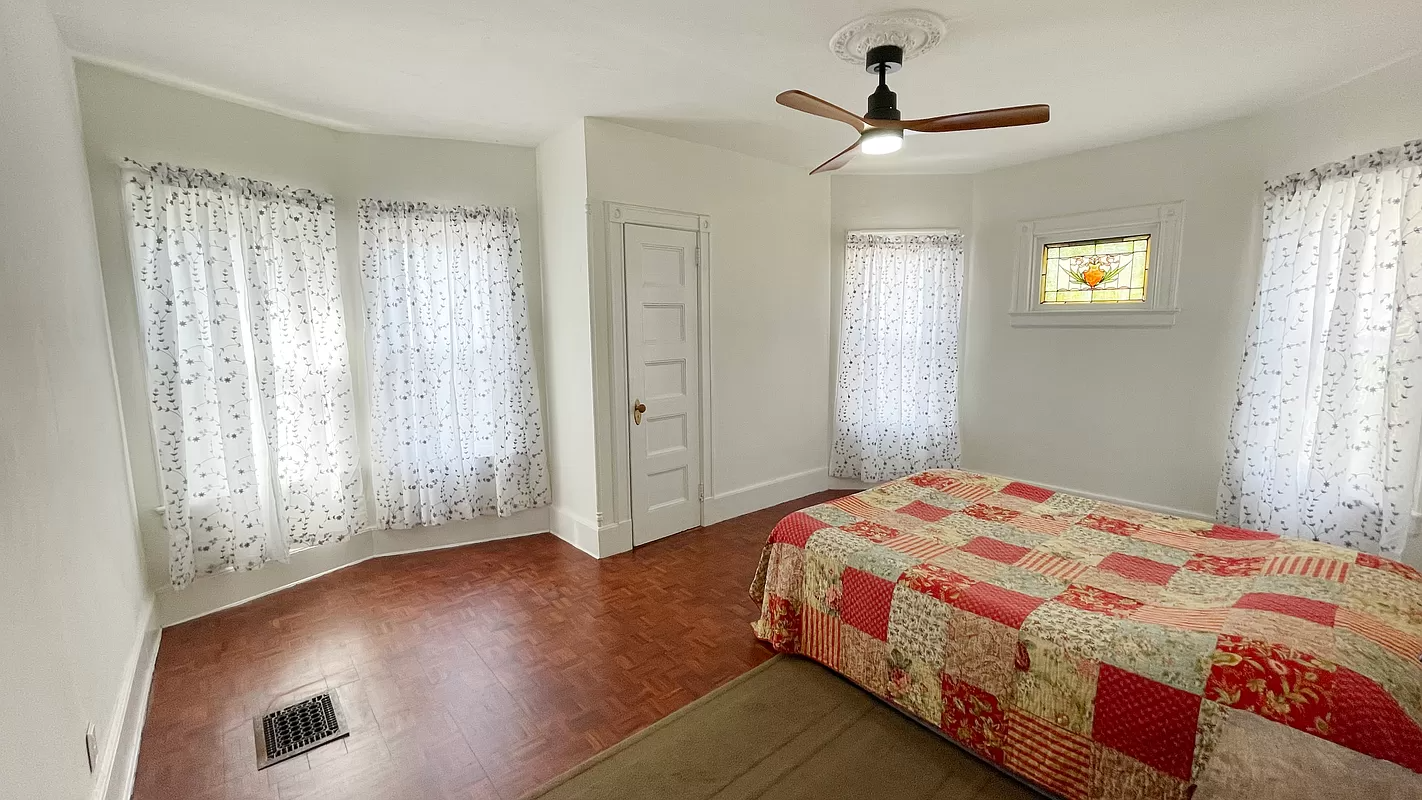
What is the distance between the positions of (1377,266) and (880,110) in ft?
8.75

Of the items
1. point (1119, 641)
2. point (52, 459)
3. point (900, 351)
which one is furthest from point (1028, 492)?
point (52, 459)

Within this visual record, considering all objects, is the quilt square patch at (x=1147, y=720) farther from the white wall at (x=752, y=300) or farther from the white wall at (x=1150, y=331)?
the white wall at (x=752, y=300)

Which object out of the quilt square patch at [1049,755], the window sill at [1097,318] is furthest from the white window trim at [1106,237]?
the quilt square patch at [1049,755]

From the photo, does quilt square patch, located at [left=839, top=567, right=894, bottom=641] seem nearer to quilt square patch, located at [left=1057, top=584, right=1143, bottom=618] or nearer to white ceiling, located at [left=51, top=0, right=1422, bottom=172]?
quilt square patch, located at [left=1057, top=584, right=1143, bottom=618]

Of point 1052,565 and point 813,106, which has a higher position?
point 813,106

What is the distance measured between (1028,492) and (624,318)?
2.43m

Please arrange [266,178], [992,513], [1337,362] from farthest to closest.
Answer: [266,178]
[1337,362]
[992,513]

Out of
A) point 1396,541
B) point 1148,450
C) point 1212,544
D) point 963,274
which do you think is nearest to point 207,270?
point 1212,544

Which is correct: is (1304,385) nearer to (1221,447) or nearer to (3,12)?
(1221,447)

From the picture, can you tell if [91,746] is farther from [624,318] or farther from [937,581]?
[624,318]

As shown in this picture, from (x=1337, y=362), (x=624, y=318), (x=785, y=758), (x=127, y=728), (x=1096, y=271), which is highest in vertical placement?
(x=1096, y=271)

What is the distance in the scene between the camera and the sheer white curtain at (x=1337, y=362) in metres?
2.70

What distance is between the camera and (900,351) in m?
4.66

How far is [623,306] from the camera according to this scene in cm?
354
